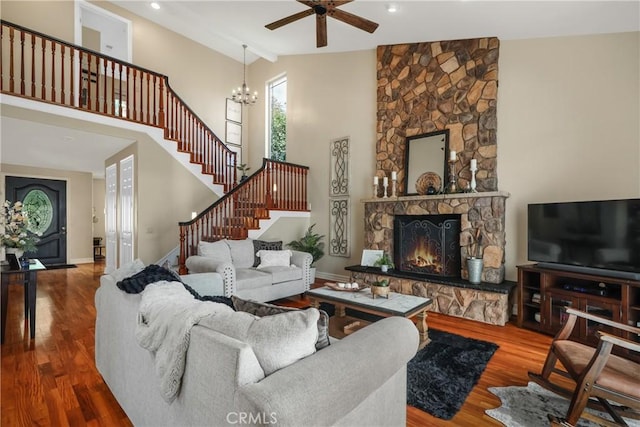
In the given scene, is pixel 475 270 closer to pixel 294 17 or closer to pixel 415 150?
pixel 415 150

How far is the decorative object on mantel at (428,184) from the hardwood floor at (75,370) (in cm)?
176

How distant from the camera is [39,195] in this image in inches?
312

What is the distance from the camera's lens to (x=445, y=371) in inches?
99.5

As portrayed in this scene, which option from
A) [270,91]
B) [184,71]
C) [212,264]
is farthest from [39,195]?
[212,264]

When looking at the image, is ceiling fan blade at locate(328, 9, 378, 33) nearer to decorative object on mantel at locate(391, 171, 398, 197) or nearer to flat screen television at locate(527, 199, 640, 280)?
decorative object on mantel at locate(391, 171, 398, 197)

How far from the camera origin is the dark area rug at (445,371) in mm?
2119

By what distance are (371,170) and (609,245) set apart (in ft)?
10.8

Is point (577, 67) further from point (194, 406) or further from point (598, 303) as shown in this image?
point (194, 406)

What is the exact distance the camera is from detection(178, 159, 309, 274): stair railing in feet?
17.0

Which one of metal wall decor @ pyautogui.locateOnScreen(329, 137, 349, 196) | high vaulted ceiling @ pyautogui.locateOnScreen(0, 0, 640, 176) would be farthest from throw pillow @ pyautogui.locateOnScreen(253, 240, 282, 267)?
high vaulted ceiling @ pyautogui.locateOnScreen(0, 0, 640, 176)

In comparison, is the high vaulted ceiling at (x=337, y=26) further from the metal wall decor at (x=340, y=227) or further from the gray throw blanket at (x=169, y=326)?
the gray throw blanket at (x=169, y=326)

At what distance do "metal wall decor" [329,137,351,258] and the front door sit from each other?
718cm

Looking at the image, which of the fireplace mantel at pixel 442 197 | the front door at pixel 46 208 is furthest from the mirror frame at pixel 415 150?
the front door at pixel 46 208

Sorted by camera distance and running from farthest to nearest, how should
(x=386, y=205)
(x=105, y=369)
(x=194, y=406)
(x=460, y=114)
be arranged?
(x=386, y=205)
(x=460, y=114)
(x=105, y=369)
(x=194, y=406)
